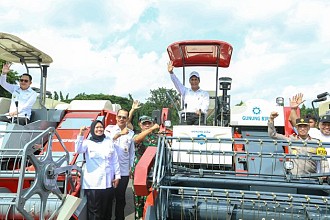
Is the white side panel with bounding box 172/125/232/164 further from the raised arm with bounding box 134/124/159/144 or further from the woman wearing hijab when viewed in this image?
the woman wearing hijab

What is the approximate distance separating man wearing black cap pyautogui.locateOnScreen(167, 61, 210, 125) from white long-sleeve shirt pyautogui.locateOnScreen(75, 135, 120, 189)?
149 cm

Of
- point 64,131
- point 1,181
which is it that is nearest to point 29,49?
point 64,131

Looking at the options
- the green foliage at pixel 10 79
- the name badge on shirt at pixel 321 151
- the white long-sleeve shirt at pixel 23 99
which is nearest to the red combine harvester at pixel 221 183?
the name badge on shirt at pixel 321 151

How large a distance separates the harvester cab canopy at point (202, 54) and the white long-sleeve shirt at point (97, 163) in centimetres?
220

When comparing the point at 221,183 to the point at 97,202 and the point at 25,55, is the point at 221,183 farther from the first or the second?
the point at 25,55

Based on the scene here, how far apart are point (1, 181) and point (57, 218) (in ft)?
4.25

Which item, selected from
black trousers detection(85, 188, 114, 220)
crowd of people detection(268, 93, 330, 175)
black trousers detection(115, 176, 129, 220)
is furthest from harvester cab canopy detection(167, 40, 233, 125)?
black trousers detection(85, 188, 114, 220)

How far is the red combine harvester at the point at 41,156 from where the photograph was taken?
4.13 metres

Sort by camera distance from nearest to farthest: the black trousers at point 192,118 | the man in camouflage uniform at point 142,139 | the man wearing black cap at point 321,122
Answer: the man wearing black cap at point 321,122, the man in camouflage uniform at point 142,139, the black trousers at point 192,118

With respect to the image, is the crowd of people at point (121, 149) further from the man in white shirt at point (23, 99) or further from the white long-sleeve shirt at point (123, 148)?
the man in white shirt at point (23, 99)

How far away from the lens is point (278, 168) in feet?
16.9

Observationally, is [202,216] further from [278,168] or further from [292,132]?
[292,132]

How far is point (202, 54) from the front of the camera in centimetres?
659

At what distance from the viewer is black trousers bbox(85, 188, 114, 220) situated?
4852 mm
